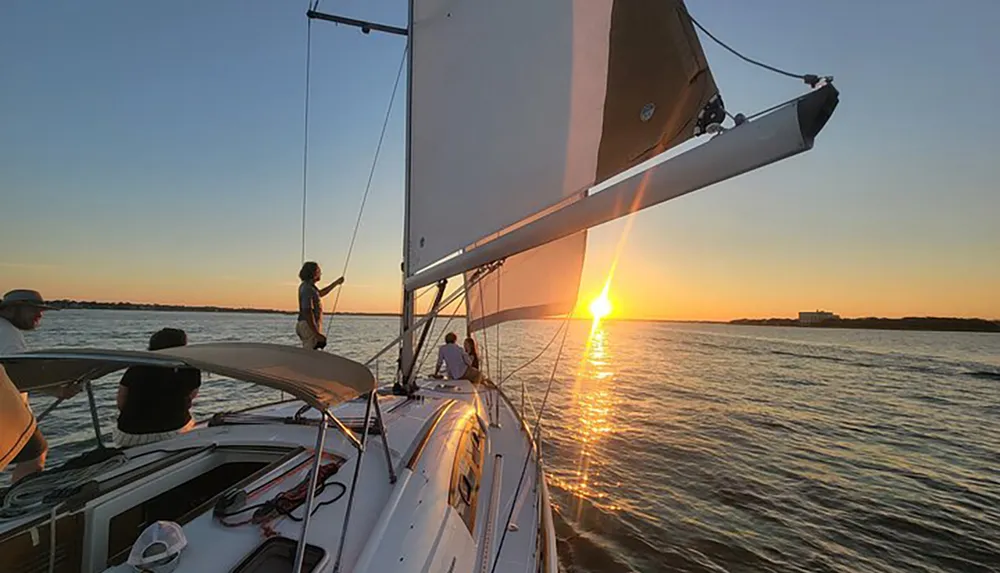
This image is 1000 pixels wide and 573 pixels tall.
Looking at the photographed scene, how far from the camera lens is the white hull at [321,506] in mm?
2061

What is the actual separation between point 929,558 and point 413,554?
7.81 meters

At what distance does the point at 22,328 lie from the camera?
11.8 feet

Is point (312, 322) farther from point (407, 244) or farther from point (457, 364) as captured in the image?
point (457, 364)

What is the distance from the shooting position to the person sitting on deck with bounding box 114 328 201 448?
369 cm

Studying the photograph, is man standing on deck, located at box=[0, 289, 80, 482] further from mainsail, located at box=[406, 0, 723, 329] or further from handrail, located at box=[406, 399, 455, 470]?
mainsail, located at box=[406, 0, 723, 329]

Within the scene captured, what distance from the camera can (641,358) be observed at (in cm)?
3472

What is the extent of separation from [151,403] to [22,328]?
1.09 m

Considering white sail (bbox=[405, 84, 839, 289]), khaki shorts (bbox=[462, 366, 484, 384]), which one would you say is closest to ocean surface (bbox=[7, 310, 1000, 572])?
khaki shorts (bbox=[462, 366, 484, 384])

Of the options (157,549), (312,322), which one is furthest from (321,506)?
(312,322)

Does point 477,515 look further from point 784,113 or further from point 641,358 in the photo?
point 641,358

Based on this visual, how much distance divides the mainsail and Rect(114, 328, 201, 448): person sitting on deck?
7.93ft

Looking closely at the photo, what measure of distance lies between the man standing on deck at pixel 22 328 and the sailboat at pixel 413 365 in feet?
1.26

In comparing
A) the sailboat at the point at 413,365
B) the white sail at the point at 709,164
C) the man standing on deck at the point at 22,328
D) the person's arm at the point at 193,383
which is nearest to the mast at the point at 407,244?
the sailboat at the point at 413,365

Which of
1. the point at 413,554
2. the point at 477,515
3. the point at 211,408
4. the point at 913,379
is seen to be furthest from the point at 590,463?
the point at 913,379
